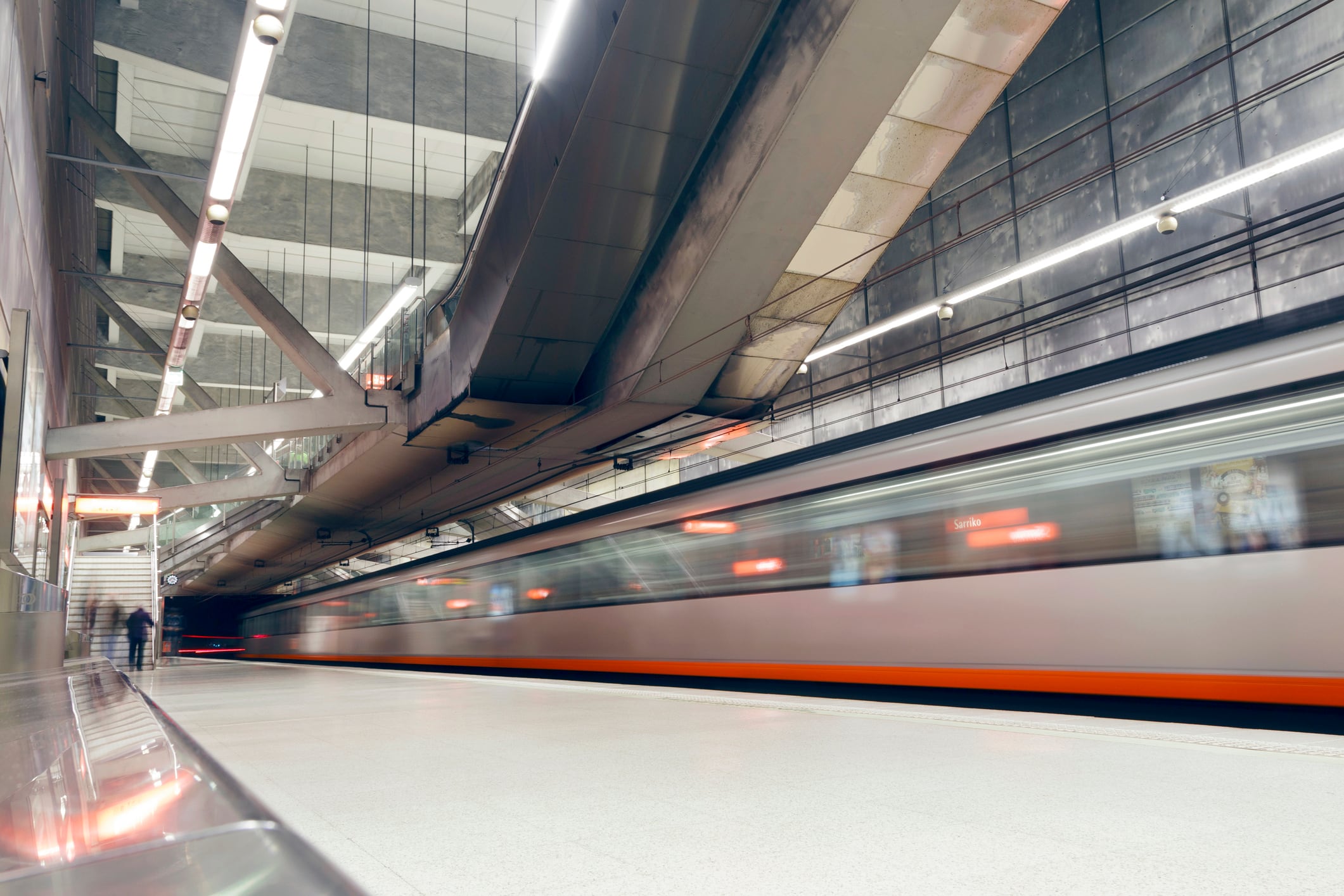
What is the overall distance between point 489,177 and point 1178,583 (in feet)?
55.3

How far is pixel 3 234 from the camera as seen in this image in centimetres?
781

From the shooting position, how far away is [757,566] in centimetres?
928

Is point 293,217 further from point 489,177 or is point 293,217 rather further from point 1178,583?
point 1178,583

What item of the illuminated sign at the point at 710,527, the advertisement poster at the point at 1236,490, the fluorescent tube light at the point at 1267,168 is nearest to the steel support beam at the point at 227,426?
the illuminated sign at the point at 710,527

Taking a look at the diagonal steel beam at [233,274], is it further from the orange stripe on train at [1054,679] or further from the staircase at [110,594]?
the staircase at [110,594]

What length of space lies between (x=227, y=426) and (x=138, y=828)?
14470mm

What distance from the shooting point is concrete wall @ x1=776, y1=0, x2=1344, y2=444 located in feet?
37.3

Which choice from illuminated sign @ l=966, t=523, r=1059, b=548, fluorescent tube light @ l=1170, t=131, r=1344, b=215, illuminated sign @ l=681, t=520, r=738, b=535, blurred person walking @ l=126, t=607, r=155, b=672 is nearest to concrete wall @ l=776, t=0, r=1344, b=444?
fluorescent tube light @ l=1170, t=131, r=1344, b=215

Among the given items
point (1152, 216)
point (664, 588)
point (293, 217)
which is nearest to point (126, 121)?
point (293, 217)

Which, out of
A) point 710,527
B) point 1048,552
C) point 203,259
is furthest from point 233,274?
point 1048,552

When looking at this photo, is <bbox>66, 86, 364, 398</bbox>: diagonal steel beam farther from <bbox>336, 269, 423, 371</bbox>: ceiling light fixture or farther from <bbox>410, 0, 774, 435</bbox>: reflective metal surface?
<bbox>410, 0, 774, 435</bbox>: reflective metal surface

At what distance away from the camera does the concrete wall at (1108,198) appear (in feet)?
37.3

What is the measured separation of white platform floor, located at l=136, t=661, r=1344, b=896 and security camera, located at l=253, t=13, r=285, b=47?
451 centimetres

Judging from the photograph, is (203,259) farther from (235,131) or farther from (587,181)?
(587,181)
